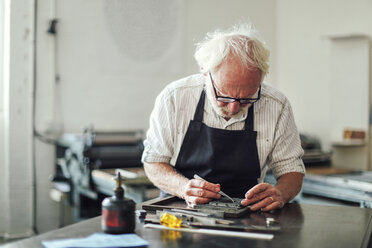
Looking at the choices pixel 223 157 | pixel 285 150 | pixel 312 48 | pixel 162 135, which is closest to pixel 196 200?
pixel 223 157

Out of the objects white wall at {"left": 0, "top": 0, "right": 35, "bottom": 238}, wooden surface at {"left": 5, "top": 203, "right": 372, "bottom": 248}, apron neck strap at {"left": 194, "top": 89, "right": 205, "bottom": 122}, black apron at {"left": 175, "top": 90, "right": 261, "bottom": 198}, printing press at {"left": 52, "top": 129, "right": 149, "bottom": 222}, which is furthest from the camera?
white wall at {"left": 0, "top": 0, "right": 35, "bottom": 238}

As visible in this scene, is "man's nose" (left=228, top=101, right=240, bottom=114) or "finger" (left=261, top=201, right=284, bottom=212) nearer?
"finger" (left=261, top=201, right=284, bottom=212)

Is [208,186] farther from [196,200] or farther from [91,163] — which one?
[91,163]

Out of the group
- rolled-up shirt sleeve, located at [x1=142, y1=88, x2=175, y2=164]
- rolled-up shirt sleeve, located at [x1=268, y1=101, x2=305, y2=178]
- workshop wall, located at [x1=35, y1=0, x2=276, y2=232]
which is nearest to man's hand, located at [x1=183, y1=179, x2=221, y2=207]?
rolled-up shirt sleeve, located at [x1=142, y1=88, x2=175, y2=164]

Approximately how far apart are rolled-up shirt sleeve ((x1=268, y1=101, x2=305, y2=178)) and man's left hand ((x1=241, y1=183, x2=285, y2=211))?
38cm

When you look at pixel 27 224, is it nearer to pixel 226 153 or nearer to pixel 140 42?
pixel 140 42

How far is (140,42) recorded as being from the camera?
469 cm

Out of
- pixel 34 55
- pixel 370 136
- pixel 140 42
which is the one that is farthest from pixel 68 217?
pixel 370 136

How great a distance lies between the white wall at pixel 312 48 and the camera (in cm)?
451

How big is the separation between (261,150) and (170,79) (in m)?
2.65

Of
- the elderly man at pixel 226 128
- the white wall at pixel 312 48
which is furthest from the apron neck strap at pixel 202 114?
the white wall at pixel 312 48

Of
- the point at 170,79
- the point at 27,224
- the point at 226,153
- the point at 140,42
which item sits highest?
the point at 140,42

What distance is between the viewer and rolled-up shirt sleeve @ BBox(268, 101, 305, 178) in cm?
240

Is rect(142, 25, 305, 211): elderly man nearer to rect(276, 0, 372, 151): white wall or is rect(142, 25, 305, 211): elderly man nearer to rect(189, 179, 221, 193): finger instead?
rect(189, 179, 221, 193): finger
